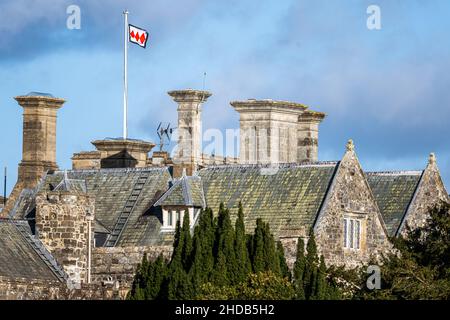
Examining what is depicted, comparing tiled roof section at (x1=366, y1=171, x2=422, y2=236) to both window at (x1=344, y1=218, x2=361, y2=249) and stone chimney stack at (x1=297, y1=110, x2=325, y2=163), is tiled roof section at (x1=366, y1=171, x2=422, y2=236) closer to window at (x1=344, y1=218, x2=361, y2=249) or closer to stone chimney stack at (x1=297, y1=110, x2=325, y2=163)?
window at (x1=344, y1=218, x2=361, y2=249)

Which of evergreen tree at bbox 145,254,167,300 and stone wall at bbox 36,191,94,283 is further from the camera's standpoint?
stone wall at bbox 36,191,94,283

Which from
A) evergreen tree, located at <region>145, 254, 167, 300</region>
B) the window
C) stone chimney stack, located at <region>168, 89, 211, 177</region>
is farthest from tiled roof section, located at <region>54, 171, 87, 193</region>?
the window

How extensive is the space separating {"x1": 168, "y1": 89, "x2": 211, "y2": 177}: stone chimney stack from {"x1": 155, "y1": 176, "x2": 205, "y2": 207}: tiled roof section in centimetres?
291

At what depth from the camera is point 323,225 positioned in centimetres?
9381

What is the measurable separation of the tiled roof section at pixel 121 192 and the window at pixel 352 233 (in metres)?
6.63

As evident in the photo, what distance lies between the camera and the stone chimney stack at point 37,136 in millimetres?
102812

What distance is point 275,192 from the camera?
314 ft

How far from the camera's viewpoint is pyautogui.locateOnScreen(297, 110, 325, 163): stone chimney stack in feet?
350

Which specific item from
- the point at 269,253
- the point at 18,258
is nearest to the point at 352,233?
the point at 269,253

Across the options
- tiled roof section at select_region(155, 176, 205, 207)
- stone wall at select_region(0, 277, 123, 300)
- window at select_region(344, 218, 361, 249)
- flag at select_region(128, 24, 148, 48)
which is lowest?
stone wall at select_region(0, 277, 123, 300)

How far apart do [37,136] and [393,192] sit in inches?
518
